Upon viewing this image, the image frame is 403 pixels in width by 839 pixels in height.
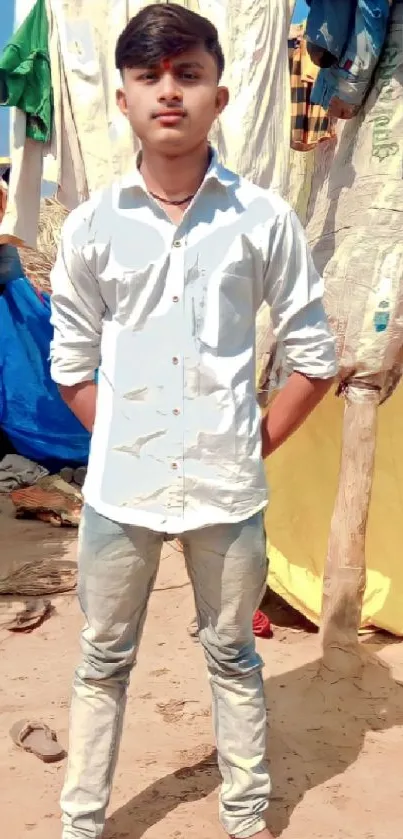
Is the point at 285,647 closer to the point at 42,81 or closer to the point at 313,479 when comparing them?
the point at 313,479

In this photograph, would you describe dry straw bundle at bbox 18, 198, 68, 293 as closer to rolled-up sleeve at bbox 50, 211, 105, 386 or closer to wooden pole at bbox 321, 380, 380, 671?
wooden pole at bbox 321, 380, 380, 671

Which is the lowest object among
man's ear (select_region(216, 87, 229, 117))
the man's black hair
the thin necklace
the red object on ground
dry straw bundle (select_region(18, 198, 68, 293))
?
the red object on ground

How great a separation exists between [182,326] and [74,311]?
252 millimetres

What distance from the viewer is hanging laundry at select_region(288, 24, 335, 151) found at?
323 cm

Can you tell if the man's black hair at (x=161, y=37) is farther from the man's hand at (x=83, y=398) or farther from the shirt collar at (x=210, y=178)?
the man's hand at (x=83, y=398)

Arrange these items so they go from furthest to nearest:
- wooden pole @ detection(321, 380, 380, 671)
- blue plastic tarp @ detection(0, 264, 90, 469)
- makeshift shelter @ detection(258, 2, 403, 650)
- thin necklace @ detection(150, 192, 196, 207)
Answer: blue plastic tarp @ detection(0, 264, 90, 469) < wooden pole @ detection(321, 380, 380, 671) < makeshift shelter @ detection(258, 2, 403, 650) < thin necklace @ detection(150, 192, 196, 207)

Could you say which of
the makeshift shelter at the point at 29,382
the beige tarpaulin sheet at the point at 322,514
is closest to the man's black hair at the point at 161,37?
the beige tarpaulin sheet at the point at 322,514

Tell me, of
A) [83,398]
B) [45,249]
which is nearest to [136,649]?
[83,398]

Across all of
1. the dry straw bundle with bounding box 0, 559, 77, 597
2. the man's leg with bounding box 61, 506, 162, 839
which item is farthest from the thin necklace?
the dry straw bundle with bounding box 0, 559, 77, 597

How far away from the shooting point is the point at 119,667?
6.36 ft

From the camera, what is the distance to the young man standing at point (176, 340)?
1.74m

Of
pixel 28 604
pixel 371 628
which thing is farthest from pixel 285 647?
pixel 28 604

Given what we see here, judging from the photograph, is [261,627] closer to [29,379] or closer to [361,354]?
[361,354]

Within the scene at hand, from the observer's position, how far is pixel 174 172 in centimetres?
177
